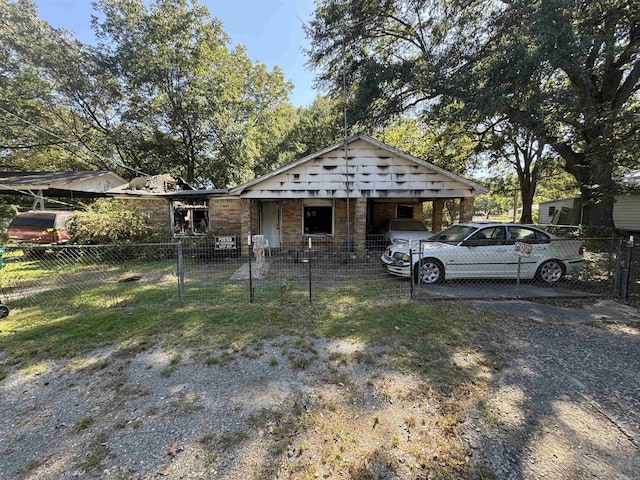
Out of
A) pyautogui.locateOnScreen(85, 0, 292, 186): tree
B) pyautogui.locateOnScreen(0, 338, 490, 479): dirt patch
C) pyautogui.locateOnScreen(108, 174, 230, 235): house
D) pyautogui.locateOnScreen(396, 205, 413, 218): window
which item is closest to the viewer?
pyautogui.locateOnScreen(0, 338, 490, 479): dirt patch

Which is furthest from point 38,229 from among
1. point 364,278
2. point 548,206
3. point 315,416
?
point 548,206

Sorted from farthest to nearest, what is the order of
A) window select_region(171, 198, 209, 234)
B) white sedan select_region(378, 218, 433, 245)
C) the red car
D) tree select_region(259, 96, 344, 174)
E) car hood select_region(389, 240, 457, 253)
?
tree select_region(259, 96, 344, 174) < window select_region(171, 198, 209, 234) < the red car < white sedan select_region(378, 218, 433, 245) < car hood select_region(389, 240, 457, 253)

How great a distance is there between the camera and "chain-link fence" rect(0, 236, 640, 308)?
19.7 ft

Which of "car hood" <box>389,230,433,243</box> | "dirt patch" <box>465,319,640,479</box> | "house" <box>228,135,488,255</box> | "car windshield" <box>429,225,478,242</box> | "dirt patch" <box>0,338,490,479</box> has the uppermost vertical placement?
"house" <box>228,135,488,255</box>

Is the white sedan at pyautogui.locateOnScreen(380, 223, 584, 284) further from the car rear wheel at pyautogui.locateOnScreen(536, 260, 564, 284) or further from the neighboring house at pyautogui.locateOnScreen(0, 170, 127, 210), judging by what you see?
the neighboring house at pyautogui.locateOnScreen(0, 170, 127, 210)

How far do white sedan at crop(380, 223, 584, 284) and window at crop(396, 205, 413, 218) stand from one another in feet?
26.0

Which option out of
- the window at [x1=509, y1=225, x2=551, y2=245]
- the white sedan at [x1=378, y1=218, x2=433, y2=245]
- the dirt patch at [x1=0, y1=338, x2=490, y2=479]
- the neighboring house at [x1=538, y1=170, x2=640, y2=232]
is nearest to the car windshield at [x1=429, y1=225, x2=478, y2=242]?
the window at [x1=509, y1=225, x2=551, y2=245]

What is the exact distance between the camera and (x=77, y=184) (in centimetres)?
1670

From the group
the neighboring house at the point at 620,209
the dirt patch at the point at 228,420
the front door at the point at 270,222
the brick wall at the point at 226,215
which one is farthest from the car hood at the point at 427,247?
the brick wall at the point at 226,215

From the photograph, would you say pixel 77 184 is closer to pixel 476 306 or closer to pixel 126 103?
pixel 126 103

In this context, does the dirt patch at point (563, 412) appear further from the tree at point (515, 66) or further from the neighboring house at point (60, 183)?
the neighboring house at point (60, 183)

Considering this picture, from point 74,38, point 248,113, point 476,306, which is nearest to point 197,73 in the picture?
point 248,113

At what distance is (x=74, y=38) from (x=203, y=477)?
27.4 meters

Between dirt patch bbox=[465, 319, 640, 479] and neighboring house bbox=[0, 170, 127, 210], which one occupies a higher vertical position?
neighboring house bbox=[0, 170, 127, 210]
